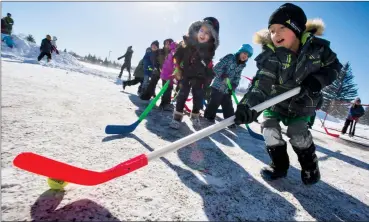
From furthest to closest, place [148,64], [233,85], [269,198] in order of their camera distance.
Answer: [148,64] → [233,85] → [269,198]

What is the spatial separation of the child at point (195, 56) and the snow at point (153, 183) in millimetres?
924

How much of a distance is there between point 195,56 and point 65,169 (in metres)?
2.88

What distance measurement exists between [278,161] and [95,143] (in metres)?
1.91

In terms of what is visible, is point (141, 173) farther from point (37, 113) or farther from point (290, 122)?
point (37, 113)

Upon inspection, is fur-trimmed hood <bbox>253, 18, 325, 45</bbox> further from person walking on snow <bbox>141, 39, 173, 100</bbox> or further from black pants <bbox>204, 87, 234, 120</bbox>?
person walking on snow <bbox>141, 39, 173, 100</bbox>

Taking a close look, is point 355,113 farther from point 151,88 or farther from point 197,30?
point 197,30

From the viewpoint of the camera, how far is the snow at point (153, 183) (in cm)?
137

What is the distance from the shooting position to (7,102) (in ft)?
9.80

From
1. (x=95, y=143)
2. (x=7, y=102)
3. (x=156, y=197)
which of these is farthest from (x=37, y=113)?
(x=156, y=197)

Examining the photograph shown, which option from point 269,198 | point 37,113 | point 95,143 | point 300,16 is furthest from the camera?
point 37,113

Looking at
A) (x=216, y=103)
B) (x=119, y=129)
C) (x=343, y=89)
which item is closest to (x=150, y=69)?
(x=216, y=103)

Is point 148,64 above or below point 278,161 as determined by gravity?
above

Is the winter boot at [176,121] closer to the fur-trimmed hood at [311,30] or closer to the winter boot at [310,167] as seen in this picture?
the fur-trimmed hood at [311,30]

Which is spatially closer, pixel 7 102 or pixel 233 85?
pixel 7 102
